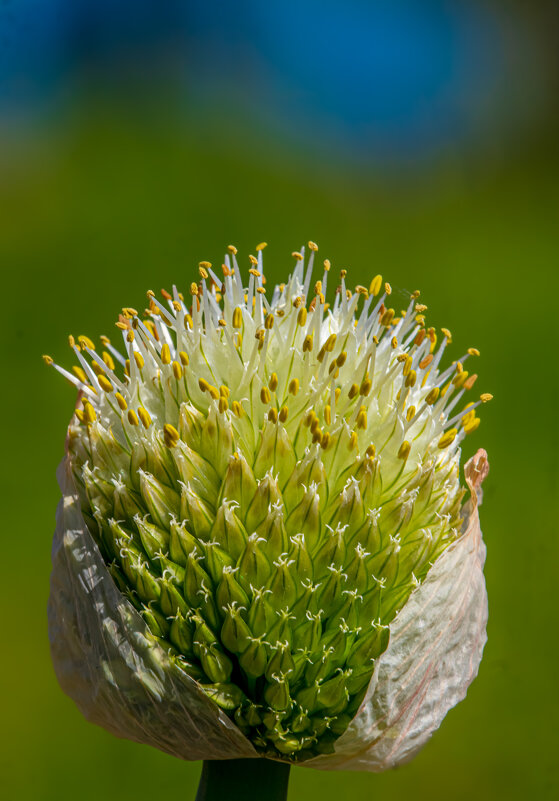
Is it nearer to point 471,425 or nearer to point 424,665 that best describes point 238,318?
point 471,425

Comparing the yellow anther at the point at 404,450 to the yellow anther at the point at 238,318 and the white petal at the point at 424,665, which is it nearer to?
the white petal at the point at 424,665

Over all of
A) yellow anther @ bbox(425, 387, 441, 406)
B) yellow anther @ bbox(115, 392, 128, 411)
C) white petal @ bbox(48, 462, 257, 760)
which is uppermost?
yellow anther @ bbox(425, 387, 441, 406)

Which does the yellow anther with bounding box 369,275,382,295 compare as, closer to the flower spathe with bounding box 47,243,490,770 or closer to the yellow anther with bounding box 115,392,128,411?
the flower spathe with bounding box 47,243,490,770

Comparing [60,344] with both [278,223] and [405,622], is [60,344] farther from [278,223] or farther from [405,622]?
[405,622]

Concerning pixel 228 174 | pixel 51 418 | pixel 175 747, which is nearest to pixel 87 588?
pixel 175 747

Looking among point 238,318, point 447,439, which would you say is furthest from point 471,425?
point 238,318

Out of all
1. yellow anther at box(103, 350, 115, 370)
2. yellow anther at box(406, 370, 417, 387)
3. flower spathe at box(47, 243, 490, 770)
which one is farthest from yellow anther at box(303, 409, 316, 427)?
yellow anther at box(103, 350, 115, 370)
